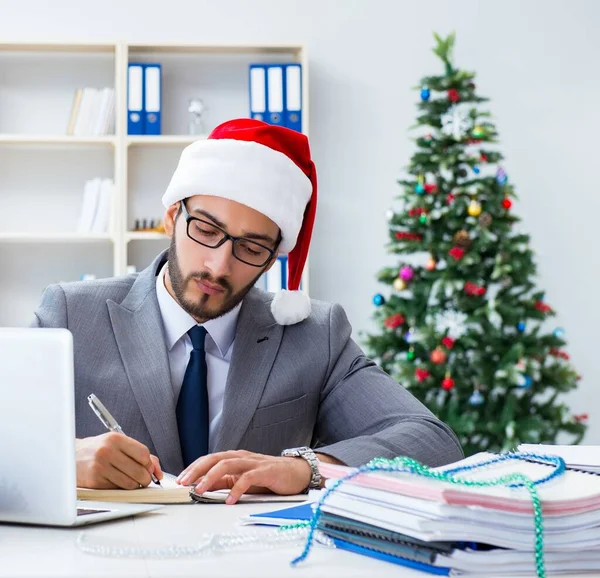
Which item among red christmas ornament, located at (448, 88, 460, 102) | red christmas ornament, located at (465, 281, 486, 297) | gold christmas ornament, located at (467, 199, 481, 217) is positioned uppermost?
red christmas ornament, located at (448, 88, 460, 102)

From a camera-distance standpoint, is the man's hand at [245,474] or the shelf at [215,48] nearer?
the man's hand at [245,474]

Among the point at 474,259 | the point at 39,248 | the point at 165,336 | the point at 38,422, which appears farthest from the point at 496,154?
the point at 38,422

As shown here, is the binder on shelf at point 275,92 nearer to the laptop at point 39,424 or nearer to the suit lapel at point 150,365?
the suit lapel at point 150,365

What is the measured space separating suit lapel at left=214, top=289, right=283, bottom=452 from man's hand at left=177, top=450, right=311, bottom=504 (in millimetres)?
399

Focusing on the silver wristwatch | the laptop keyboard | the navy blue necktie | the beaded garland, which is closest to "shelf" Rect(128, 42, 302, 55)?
the navy blue necktie

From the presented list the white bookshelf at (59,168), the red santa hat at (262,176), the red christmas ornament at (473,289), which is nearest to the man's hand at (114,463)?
the red santa hat at (262,176)

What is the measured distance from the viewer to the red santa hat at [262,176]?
1.88m

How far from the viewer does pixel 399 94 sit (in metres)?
4.54

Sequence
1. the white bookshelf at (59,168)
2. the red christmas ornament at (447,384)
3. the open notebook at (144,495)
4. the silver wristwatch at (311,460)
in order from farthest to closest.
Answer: the white bookshelf at (59,168) < the red christmas ornament at (447,384) < the silver wristwatch at (311,460) < the open notebook at (144,495)

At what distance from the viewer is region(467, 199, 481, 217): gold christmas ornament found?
3.91 meters

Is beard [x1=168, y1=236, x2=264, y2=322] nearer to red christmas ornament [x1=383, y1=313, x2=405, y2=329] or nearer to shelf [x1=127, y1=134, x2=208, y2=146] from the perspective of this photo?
red christmas ornament [x1=383, y1=313, x2=405, y2=329]

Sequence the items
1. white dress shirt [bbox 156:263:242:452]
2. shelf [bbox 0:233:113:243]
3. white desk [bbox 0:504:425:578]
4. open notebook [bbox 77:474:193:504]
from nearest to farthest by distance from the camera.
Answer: white desk [bbox 0:504:425:578] < open notebook [bbox 77:474:193:504] < white dress shirt [bbox 156:263:242:452] < shelf [bbox 0:233:113:243]

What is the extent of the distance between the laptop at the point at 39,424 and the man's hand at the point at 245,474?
0.30 metres

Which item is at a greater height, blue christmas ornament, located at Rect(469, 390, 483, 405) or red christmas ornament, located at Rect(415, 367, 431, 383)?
red christmas ornament, located at Rect(415, 367, 431, 383)
